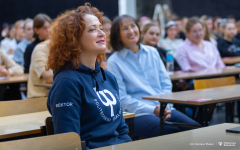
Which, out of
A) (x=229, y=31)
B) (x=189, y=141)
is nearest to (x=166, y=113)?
(x=189, y=141)

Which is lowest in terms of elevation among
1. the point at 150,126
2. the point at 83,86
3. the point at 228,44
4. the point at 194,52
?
the point at 150,126

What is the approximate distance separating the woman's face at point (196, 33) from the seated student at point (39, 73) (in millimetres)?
2171

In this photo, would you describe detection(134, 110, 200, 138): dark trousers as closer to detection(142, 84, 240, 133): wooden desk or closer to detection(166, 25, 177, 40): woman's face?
detection(142, 84, 240, 133): wooden desk

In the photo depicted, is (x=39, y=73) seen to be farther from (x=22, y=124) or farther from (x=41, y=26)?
(x=22, y=124)

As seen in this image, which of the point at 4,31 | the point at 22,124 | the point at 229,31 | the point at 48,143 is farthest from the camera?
the point at 4,31

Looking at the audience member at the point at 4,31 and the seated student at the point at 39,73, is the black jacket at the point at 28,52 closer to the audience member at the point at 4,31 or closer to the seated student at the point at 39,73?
the seated student at the point at 39,73

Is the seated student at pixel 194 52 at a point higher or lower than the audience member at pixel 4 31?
lower

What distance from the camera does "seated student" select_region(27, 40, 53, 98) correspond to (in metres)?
3.16

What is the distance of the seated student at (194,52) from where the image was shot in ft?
14.4

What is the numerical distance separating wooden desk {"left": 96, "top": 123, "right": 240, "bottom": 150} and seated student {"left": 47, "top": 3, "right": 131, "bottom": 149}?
1.13 feet

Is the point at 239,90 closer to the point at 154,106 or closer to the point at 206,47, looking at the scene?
the point at 154,106

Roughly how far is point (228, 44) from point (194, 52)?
2.23m

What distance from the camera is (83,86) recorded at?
1549 millimetres

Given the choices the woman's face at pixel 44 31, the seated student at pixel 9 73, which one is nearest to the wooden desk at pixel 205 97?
the woman's face at pixel 44 31
